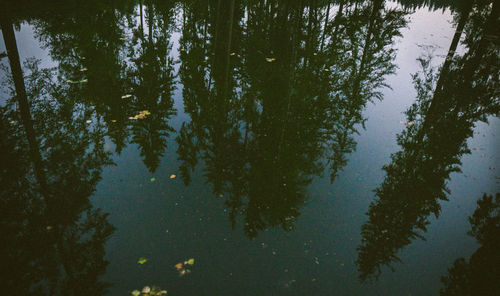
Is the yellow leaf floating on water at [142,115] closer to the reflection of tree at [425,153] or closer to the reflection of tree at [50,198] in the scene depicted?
the reflection of tree at [50,198]

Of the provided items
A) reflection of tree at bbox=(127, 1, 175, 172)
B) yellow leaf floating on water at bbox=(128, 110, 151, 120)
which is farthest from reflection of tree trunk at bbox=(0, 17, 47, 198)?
yellow leaf floating on water at bbox=(128, 110, 151, 120)

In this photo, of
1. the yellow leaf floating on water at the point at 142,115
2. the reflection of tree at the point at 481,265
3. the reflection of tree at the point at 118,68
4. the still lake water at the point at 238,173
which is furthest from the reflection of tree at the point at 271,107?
the reflection of tree at the point at 481,265

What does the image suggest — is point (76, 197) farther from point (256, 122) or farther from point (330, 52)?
point (330, 52)

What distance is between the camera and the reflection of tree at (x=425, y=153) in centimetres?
557

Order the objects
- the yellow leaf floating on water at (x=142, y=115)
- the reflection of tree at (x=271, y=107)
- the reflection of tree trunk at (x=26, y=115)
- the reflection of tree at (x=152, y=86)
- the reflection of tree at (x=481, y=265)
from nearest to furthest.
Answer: the reflection of tree at (x=481, y=265)
the reflection of tree trunk at (x=26, y=115)
the reflection of tree at (x=271, y=107)
the reflection of tree at (x=152, y=86)
the yellow leaf floating on water at (x=142, y=115)

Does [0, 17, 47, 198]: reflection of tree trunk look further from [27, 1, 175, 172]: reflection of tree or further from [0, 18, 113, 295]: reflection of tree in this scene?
[27, 1, 175, 172]: reflection of tree

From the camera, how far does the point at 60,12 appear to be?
17.1 meters

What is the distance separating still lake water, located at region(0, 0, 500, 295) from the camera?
459 centimetres

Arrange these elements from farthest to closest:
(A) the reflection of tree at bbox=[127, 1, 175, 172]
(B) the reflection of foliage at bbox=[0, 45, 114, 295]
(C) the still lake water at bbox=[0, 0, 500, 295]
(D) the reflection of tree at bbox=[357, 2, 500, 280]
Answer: (A) the reflection of tree at bbox=[127, 1, 175, 172] < (D) the reflection of tree at bbox=[357, 2, 500, 280] < (C) the still lake water at bbox=[0, 0, 500, 295] < (B) the reflection of foliage at bbox=[0, 45, 114, 295]

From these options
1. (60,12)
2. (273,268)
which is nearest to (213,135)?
(273,268)

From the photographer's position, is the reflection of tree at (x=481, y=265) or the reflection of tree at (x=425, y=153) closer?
the reflection of tree at (x=481, y=265)

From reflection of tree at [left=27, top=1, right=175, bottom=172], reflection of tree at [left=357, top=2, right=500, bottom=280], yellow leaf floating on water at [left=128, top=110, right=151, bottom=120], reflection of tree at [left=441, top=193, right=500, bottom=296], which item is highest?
reflection of tree at [left=27, top=1, right=175, bottom=172]

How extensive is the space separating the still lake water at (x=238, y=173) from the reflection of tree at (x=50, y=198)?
0.03 metres

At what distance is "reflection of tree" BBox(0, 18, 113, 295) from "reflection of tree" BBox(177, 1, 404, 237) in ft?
7.40
